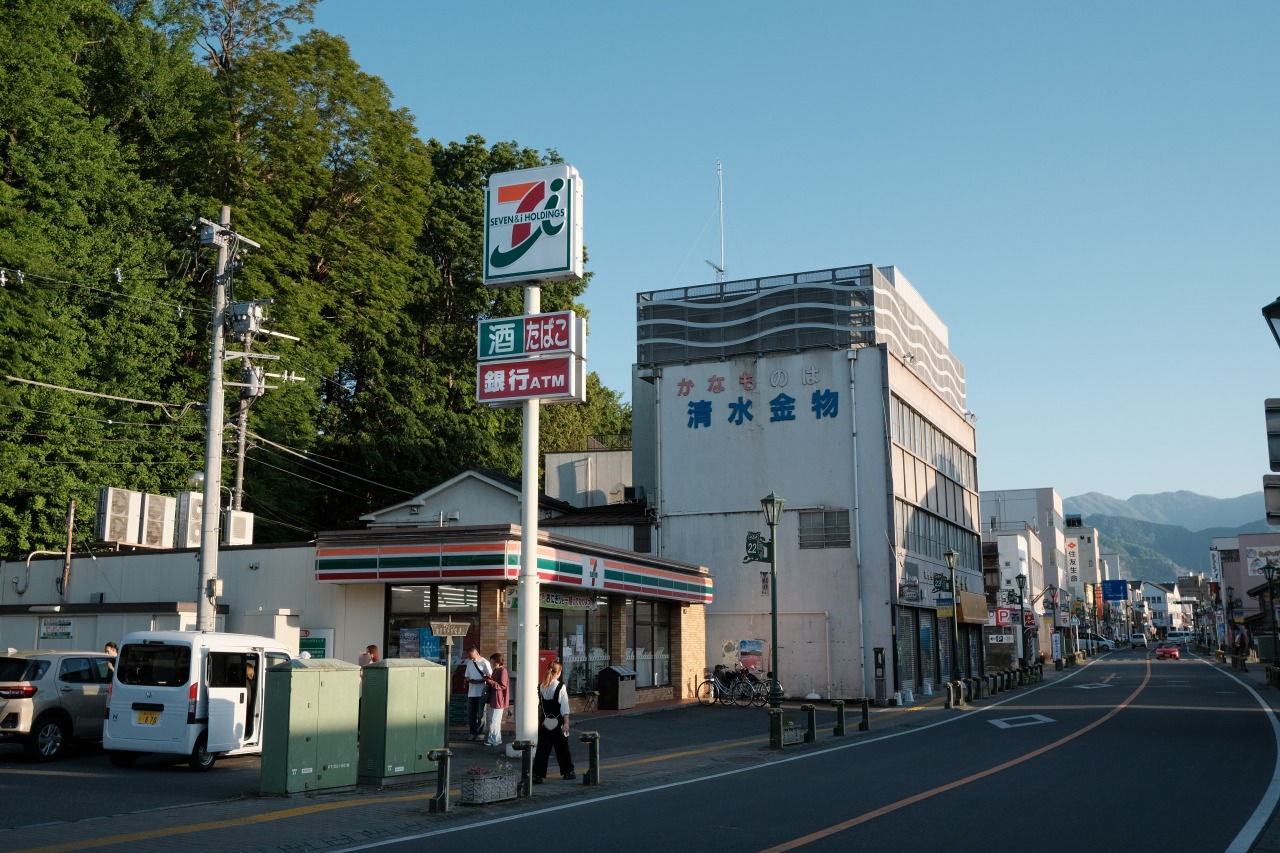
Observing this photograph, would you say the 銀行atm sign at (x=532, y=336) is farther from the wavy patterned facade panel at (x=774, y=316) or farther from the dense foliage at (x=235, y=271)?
the wavy patterned facade panel at (x=774, y=316)

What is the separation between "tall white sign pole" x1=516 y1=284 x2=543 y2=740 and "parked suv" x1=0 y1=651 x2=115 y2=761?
717 centimetres

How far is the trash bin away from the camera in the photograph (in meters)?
28.9

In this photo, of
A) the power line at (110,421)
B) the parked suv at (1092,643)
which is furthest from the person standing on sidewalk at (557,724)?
the parked suv at (1092,643)

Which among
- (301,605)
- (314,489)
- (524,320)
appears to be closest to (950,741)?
(524,320)

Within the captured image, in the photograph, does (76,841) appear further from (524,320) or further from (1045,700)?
(1045,700)

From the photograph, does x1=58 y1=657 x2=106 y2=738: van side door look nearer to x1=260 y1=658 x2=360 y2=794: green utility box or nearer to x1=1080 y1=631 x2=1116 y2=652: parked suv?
x1=260 y1=658 x2=360 y2=794: green utility box

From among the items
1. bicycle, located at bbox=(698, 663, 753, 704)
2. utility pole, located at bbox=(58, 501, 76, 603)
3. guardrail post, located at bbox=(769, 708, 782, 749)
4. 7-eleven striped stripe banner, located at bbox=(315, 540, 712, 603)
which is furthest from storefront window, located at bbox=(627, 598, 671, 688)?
utility pole, located at bbox=(58, 501, 76, 603)

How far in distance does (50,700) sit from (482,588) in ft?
30.5

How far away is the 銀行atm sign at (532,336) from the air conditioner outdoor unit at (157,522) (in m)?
14.6

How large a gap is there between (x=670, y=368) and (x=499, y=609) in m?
20.2

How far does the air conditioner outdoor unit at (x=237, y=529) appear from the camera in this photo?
28.3 meters

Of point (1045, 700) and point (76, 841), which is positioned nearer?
point (76, 841)

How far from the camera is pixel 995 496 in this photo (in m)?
126

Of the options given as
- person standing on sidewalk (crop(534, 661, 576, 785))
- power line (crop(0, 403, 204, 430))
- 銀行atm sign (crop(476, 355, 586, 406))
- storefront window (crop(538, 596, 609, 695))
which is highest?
power line (crop(0, 403, 204, 430))
